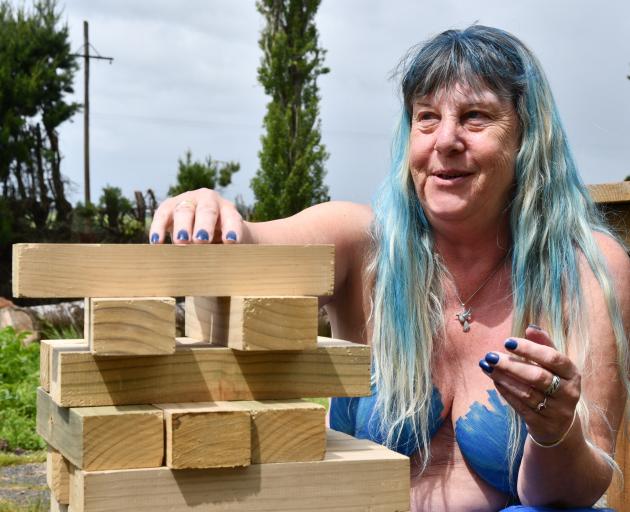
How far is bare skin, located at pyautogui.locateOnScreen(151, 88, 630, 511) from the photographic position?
7.01 feet

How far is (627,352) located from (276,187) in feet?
38.6

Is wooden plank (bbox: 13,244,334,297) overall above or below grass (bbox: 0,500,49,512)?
above

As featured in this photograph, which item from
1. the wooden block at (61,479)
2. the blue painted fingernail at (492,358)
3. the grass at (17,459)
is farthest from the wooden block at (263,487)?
the grass at (17,459)

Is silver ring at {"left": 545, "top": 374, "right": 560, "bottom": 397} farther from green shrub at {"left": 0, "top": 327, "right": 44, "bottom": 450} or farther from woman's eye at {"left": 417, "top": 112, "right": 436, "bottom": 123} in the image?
green shrub at {"left": 0, "top": 327, "right": 44, "bottom": 450}

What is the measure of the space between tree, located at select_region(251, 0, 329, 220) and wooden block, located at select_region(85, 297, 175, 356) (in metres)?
12.3

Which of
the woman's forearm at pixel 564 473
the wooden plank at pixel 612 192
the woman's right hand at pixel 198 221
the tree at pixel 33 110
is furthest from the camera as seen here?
the tree at pixel 33 110

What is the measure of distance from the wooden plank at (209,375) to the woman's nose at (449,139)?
2.46 feet

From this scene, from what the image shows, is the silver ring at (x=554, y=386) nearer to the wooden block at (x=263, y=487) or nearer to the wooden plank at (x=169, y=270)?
the wooden block at (x=263, y=487)

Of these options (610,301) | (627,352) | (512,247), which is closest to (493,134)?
(512,247)

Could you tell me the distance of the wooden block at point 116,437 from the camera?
149 cm

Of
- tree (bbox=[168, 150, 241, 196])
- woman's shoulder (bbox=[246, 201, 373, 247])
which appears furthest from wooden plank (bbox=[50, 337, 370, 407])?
tree (bbox=[168, 150, 241, 196])

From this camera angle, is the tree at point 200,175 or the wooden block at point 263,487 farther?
the tree at point 200,175

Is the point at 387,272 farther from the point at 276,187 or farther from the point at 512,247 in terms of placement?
the point at 276,187

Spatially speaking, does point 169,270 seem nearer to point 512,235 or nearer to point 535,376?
point 535,376
